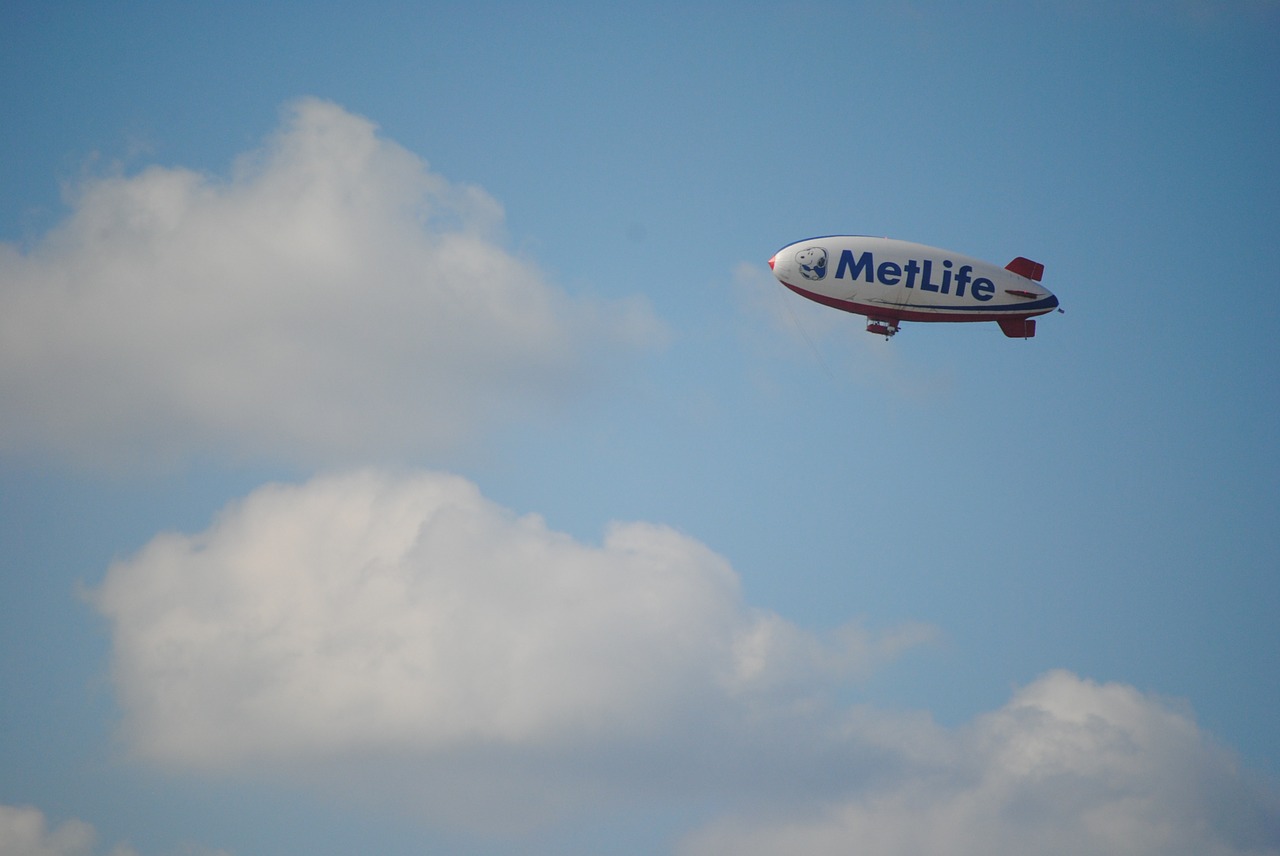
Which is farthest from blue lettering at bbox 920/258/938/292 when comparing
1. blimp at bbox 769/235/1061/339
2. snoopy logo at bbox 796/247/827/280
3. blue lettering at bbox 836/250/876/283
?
snoopy logo at bbox 796/247/827/280

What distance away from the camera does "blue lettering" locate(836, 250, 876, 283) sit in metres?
141

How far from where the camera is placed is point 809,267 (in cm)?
14238

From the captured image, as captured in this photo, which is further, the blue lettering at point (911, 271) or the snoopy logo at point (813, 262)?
the snoopy logo at point (813, 262)

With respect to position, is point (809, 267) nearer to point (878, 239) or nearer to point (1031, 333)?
point (878, 239)

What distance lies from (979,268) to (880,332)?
11.8 meters

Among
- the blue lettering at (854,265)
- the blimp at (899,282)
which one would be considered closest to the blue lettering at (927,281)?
the blimp at (899,282)

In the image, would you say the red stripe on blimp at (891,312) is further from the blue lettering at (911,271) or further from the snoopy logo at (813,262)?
the blue lettering at (911,271)

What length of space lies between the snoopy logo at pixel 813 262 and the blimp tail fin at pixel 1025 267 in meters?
19.7

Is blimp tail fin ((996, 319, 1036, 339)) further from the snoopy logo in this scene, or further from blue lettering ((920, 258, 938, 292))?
the snoopy logo

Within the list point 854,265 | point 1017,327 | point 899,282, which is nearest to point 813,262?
point 854,265

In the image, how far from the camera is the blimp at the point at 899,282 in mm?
141375

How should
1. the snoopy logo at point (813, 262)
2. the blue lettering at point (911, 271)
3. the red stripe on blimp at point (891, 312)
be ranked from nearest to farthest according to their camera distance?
the blue lettering at point (911, 271)
the snoopy logo at point (813, 262)
the red stripe on blimp at point (891, 312)

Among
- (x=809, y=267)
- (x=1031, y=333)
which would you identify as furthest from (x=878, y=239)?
(x=1031, y=333)

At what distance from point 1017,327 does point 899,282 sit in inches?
563
